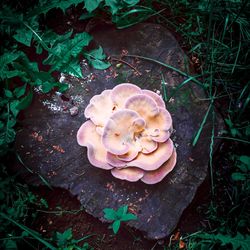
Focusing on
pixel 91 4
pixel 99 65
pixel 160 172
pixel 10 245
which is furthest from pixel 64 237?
pixel 91 4

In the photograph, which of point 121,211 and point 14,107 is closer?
point 121,211

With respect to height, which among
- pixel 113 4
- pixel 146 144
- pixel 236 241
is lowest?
pixel 236 241

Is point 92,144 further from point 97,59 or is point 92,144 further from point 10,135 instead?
point 97,59

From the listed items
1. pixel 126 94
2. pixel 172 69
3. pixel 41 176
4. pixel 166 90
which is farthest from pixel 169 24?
pixel 41 176

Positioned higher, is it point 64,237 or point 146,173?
point 146,173

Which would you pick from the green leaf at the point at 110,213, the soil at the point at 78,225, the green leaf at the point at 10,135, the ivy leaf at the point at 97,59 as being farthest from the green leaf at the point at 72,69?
the green leaf at the point at 110,213

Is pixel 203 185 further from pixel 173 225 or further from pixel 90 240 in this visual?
pixel 90 240

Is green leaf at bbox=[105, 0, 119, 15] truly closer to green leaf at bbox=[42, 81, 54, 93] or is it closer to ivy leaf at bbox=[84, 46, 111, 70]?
ivy leaf at bbox=[84, 46, 111, 70]

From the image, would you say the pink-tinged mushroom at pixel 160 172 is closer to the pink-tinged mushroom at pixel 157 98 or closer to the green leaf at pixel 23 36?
the pink-tinged mushroom at pixel 157 98
